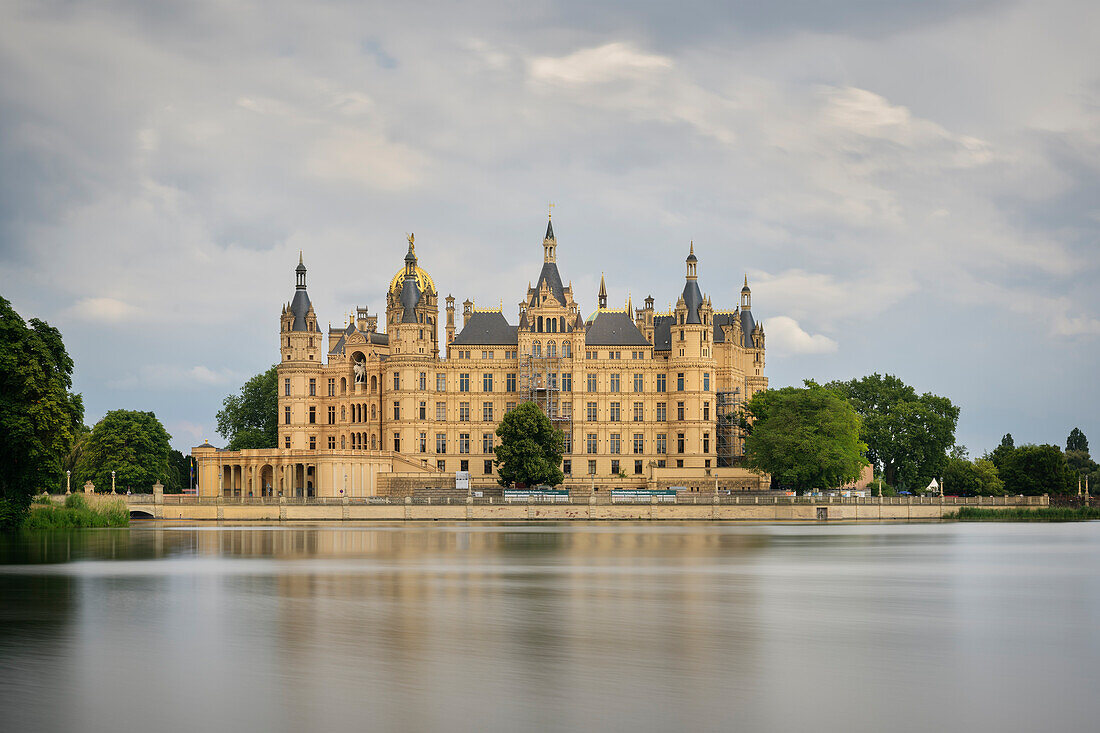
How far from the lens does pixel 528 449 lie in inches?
3762

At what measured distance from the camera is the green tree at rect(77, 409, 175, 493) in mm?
101938

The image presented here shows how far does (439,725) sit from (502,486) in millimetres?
84559

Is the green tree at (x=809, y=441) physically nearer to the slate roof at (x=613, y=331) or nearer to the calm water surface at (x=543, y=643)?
the slate roof at (x=613, y=331)

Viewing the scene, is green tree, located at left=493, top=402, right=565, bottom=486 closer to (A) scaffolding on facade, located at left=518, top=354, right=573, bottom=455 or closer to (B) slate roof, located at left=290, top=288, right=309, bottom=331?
(A) scaffolding on facade, located at left=518, top=354, right=573, bottom=455

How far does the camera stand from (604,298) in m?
124

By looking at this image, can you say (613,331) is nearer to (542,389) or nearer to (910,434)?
(542,389)

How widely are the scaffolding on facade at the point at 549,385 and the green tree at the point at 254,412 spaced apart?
30.2 metres

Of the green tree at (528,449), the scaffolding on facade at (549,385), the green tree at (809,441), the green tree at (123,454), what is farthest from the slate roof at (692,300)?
the green tree at (123,454)

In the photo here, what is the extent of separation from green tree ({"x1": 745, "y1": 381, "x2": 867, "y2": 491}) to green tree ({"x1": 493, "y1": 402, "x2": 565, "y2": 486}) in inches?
646

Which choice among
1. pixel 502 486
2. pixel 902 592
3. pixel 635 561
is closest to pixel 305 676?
pixel 902 592

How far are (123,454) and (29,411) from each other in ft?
168

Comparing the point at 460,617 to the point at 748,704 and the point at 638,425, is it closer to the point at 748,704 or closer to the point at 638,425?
the point at 748,704

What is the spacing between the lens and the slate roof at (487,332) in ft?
372

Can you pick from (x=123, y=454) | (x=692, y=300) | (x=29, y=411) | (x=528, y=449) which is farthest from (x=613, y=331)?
(x=29, y=411)
